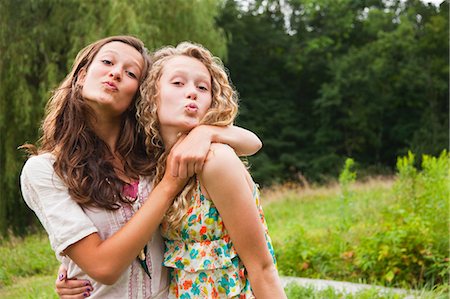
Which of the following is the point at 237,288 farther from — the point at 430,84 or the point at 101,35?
the point at 430,84

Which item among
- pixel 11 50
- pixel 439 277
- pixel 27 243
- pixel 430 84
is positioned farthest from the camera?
pixel 430 84

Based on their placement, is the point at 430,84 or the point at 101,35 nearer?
the point at 101,35

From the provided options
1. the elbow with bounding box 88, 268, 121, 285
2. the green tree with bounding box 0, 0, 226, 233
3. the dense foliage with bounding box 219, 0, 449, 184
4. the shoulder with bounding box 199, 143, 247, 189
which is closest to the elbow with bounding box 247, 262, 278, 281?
the shoulder with bounding box 199, 143, 247, 189

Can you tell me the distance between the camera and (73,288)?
78.6 inches

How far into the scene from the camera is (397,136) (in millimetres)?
23422

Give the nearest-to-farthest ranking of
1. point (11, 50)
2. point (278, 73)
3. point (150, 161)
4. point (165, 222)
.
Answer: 1. point (165, 222)
2. point (150, 161)
3. point (11, 50)
4. point (278, 73)

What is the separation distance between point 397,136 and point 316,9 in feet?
21.6

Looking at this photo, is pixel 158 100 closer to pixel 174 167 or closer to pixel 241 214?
pixel 174 167

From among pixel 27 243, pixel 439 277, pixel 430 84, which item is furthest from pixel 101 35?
pixel 430 84

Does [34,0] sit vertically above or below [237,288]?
above

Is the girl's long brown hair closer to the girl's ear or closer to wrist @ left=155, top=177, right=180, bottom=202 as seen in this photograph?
the girl's ear

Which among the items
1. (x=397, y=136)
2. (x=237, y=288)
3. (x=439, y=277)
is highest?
(x=237, y=288)

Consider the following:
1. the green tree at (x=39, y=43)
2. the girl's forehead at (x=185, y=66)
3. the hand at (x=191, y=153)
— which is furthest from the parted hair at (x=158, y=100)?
the green tree at (x=39, y=43)

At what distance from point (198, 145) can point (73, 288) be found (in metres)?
0.65
